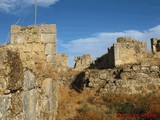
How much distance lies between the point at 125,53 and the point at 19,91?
Answer: 19085mm

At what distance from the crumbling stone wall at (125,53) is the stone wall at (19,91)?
1561cm

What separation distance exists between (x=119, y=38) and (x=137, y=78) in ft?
27.1

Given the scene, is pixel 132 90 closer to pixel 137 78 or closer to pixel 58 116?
pixel 137 78

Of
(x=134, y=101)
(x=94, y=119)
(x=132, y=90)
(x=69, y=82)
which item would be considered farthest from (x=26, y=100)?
(x=69, y=82)

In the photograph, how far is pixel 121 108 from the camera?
1376cm

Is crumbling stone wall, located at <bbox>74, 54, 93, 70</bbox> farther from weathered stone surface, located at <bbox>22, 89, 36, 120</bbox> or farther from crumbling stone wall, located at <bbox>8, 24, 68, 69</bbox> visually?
weathered stone surface, located at <bbox>22, 89, 36, 120</bbox>

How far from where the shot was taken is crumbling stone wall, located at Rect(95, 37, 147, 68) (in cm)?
2347

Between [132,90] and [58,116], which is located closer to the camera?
[58,116]

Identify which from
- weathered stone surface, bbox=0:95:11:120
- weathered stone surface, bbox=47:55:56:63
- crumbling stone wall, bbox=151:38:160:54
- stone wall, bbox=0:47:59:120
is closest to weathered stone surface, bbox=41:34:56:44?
weathered stone surface, bbox=47:55:56:63

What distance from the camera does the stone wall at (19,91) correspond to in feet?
15.5

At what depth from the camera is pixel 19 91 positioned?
5.53 m

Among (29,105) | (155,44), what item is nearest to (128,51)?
(155,44)

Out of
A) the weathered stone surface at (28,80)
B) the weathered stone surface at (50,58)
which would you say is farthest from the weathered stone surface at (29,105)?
the weathered stone surface at (50,58)

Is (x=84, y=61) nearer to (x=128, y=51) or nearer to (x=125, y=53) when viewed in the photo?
(x=128, y=51)
